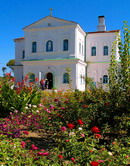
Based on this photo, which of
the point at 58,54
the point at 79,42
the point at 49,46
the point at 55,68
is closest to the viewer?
the point at 55,68

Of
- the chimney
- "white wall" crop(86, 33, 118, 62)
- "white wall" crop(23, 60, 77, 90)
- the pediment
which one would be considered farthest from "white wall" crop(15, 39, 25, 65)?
the chimney

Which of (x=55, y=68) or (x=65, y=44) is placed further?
(x=65, y=44)

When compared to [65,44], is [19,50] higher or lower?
higher

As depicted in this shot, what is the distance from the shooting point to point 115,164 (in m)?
3.16

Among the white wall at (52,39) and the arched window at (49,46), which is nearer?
the white wall at (52,39)

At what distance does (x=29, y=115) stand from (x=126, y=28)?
406 centimetres

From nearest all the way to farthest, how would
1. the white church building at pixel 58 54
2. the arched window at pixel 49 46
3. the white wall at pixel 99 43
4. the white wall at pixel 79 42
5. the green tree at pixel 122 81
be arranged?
the green tree at pixel 122 81 → the white church building at pixel 58 54 → the white wall at pixel 79 42 → the arched window at pixel 49 46 → the white wall at pixel 99 43

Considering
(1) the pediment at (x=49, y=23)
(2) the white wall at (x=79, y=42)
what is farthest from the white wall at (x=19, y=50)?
(2) the white wall at (x=79, y=42)

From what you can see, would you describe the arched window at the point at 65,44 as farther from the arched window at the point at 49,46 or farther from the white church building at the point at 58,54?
the arched window at the point at 49,46

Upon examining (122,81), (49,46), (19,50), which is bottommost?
(122,81)

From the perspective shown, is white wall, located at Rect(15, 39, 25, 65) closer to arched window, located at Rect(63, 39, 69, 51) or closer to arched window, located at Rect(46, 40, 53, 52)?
arched window, located at Rect(46, 40, 53, 52)

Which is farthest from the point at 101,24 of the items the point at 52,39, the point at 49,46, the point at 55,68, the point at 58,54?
the point at 55,68

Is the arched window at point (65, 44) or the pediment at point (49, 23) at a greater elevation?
the pediment at point (49, 23)

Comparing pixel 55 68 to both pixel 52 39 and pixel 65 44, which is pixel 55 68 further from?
pixel 52 39
